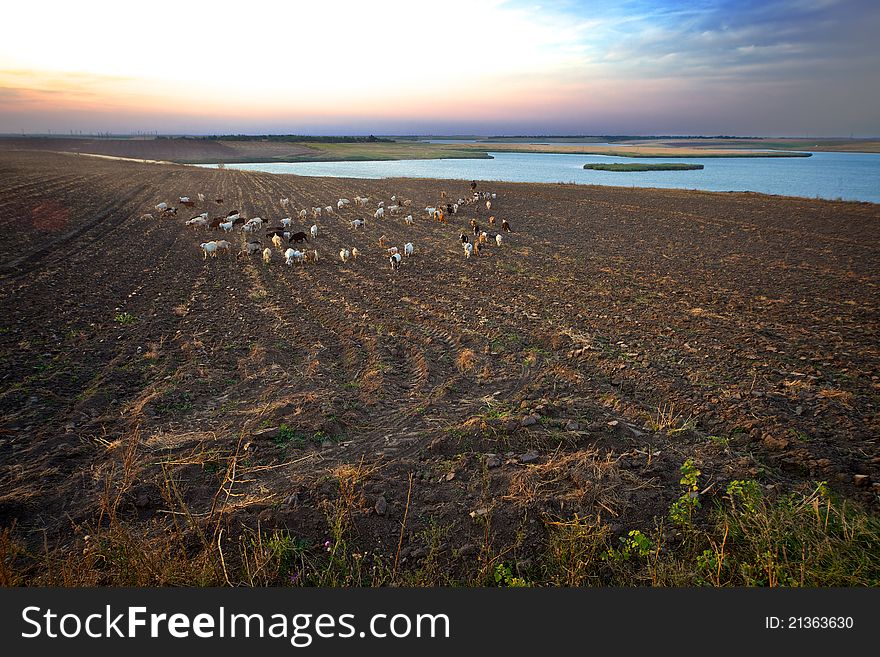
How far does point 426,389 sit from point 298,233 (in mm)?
15670

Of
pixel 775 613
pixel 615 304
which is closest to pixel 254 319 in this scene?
pixel 615 304

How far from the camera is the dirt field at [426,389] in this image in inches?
190

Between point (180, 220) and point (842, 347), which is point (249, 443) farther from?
point (180, 220)

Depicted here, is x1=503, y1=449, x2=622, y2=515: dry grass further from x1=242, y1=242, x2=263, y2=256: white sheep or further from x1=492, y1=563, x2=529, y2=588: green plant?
x1=242, y1=242, x2=263, y2=256: white sheep

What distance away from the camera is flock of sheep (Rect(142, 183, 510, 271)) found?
1769 cm

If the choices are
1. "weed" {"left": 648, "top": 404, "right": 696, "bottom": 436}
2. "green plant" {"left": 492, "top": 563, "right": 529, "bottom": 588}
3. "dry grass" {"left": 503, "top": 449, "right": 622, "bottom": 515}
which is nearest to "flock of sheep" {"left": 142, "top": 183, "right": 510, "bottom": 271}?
"weed" {"left": 648, "top": 404, "right": 696, "bottom": 436}

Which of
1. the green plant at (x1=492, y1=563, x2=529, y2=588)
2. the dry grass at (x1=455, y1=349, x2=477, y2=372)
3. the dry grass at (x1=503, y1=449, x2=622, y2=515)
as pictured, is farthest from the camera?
the dry grass at (x1=455, y1=349, x2=477, y2=372)

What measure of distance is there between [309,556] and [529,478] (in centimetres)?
250

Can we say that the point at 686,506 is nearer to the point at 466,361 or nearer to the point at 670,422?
the point at 670,422

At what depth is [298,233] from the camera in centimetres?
2070

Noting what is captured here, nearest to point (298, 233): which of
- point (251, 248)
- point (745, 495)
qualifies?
point (251, 248)

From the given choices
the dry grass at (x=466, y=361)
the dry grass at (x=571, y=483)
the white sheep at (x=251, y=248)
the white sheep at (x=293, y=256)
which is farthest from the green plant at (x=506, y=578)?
the white sheep at (x=251, y=248)

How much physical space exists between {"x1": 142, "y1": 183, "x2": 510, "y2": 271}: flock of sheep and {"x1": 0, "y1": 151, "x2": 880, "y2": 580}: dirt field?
2.34ft

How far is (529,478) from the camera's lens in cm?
508
